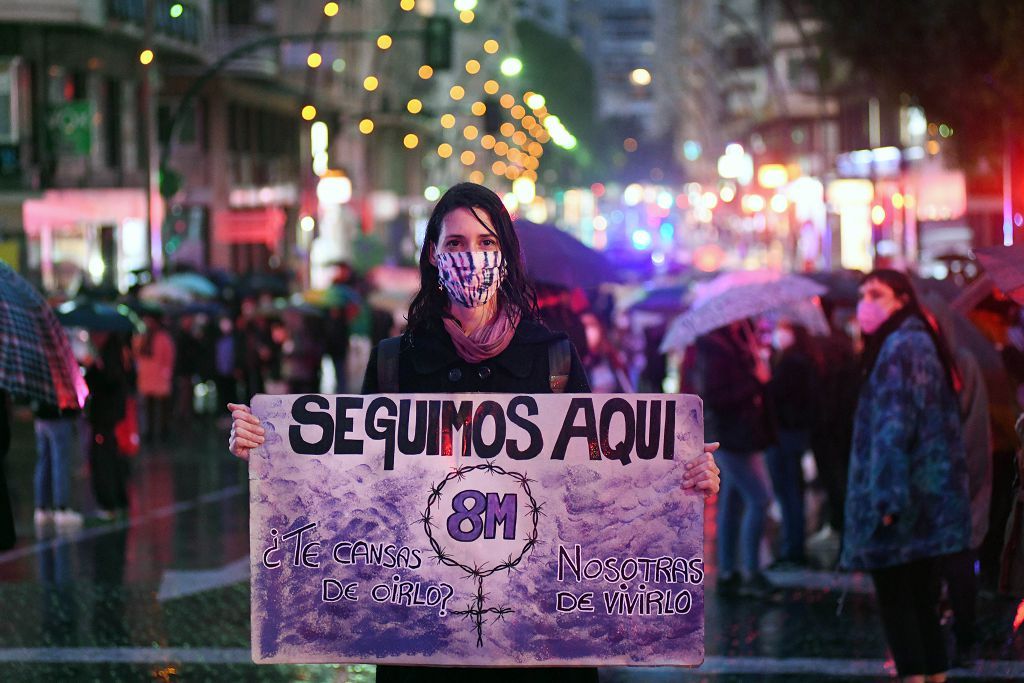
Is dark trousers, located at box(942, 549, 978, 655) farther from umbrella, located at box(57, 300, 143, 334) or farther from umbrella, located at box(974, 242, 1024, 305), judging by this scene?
umbrella, located at box(57, 300, 143, 334)

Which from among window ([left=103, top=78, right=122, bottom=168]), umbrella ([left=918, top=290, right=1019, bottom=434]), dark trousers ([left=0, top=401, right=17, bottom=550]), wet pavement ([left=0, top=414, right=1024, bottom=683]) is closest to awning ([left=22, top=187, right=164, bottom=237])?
window ([left=103, top=78, right=122, bottom=168])

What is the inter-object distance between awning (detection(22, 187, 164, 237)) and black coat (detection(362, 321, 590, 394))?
Result: 96.6 feet

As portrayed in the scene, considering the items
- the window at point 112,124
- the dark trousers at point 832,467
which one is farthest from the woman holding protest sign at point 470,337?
the window at point 112,124

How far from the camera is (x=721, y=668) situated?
8.79 metres

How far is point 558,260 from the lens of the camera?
12.6 metres

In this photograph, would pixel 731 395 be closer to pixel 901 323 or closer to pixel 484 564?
pixel 901 323

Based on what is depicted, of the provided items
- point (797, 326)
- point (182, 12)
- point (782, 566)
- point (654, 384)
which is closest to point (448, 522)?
point (782, 566)

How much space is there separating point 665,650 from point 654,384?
1992cm

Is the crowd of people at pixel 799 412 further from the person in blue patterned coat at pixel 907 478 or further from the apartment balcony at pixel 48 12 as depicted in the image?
the apartment balcony at pixel 48 12

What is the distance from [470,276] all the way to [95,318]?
474 inches

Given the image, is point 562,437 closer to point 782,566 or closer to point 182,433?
point 782,566

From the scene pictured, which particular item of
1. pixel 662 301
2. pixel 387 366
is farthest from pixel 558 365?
pixel 662 301

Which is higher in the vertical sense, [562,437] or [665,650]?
[562,437]

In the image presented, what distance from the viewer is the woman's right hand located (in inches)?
185
